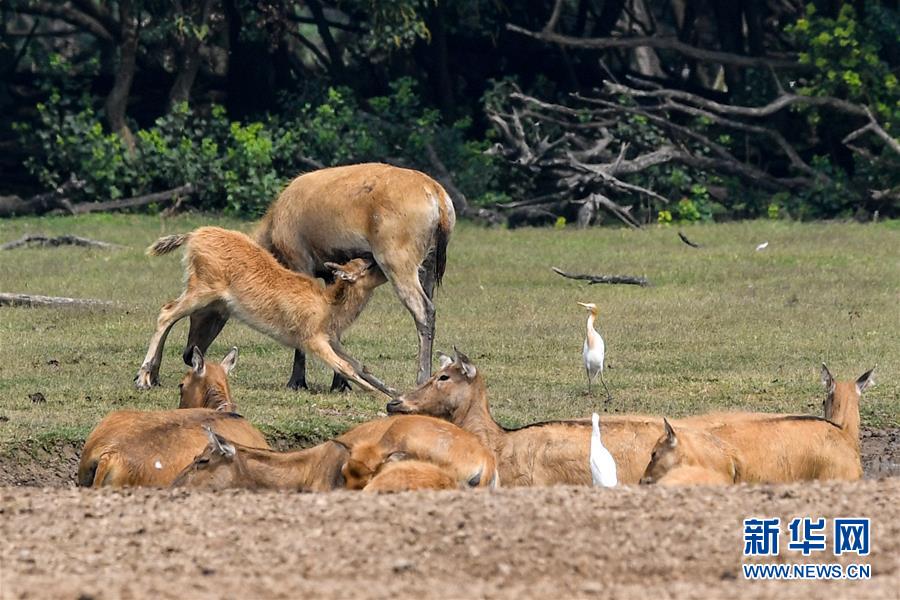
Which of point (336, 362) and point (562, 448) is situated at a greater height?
point (562, 448)

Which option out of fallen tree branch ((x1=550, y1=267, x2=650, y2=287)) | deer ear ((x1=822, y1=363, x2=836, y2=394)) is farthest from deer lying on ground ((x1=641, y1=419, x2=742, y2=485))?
fallen tree branch ((x1=550, y1=267, x2=650, y2=287))

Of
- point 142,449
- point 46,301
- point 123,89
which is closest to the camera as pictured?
point 142,449

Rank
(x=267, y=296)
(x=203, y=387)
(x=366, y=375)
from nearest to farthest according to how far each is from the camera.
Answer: (x=203, y=387) → (x=366, y=375) → (x=267, y=296)

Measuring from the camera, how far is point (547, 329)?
1544 cm

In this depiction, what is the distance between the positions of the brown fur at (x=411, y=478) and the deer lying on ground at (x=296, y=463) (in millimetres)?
48

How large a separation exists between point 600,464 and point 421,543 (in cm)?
200

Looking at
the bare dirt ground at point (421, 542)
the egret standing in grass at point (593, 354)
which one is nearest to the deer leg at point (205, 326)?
the egret standing in grass at point (593, 354)

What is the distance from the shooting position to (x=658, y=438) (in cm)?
945

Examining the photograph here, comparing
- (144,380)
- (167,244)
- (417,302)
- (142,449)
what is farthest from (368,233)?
(142,449)

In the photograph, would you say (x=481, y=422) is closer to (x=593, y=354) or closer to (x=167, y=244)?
(x=593, y=354)

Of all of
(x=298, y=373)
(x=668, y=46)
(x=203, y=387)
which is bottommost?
(x=298, y=373)

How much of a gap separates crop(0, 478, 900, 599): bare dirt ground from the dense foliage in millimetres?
15416

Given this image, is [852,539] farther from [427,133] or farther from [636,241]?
[427,133]

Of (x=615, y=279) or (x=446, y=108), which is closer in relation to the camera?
(x=615, y=279)
